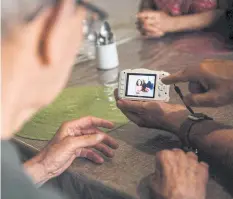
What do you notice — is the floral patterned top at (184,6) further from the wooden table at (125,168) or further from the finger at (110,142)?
the finger at (110,142)

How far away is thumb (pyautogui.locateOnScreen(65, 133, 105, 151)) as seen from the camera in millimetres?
870

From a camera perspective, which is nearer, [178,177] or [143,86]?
[178,177]

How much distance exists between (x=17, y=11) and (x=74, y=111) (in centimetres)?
77

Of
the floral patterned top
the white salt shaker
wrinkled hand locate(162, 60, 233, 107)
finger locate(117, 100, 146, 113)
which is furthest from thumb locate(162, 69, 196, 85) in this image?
the floral patterned top

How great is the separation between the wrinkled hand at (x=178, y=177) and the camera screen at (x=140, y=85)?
8.9 inches

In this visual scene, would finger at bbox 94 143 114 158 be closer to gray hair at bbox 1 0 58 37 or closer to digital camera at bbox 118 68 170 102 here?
digital camera at bbox 118 68 170 102

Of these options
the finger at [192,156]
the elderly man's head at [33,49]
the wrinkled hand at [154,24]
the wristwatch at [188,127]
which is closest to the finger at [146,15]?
the wrinkled hand at [154,24]

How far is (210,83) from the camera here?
0.83 metres

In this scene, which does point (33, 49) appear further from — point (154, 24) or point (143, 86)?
point (154, 24)

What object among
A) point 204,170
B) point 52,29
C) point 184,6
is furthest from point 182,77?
point 184,6

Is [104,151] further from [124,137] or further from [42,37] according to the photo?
[42,37]

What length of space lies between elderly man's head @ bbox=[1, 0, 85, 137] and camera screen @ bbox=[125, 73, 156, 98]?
537 millimetres

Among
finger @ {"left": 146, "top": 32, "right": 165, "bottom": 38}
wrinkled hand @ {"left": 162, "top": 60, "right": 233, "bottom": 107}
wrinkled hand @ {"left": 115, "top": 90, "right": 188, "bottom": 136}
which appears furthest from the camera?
finger @ {"left": 146, "top": 32, "right": 165, "bottom": 38}

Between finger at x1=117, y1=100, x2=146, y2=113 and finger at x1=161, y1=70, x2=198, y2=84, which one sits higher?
finger at x1=161, y1=70, x2=198, y2=84
